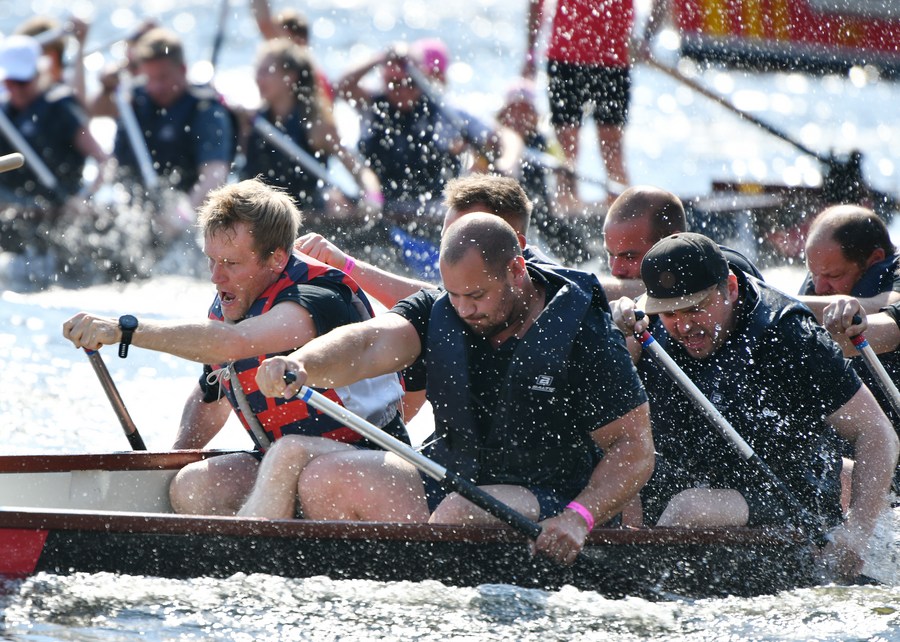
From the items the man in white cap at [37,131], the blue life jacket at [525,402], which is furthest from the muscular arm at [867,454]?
the man in white cap at [37,131]

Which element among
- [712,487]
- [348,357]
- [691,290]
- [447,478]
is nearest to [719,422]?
[712,487]

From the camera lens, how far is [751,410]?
4.68 meters

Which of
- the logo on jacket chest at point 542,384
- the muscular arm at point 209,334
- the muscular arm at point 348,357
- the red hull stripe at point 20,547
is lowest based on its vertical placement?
the red hull stripe at point 20,547

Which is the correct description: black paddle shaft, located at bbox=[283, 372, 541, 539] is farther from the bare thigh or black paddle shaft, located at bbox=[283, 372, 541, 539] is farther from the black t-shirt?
the bare thigh

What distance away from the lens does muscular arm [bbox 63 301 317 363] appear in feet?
13.5

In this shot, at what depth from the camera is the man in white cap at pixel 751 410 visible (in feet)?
14.8

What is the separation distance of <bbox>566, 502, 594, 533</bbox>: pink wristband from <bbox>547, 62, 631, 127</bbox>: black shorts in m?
7.19

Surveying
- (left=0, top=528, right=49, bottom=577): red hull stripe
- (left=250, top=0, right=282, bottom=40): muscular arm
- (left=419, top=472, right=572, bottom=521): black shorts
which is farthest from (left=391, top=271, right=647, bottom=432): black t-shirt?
(left=250, top=0, right=282, bottom=40): muscular arm

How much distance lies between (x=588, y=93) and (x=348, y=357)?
7285mm

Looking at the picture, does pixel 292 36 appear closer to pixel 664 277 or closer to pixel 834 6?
pixel 834 6

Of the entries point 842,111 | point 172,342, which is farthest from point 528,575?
point 842,111

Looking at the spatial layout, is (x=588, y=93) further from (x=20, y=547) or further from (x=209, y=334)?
(x=20, y=547)

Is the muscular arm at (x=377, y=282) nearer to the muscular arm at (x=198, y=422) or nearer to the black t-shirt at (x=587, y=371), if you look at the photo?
the muscular arm at (x=198, y=422)

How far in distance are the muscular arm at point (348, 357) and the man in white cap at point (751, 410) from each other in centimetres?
75
